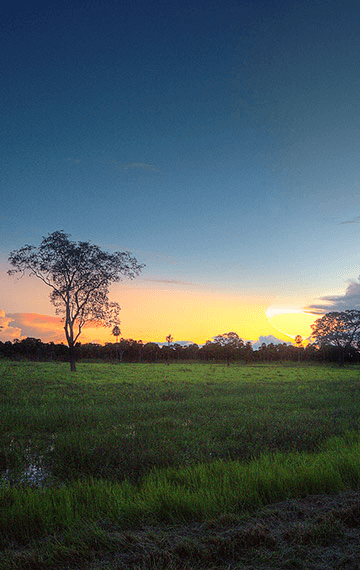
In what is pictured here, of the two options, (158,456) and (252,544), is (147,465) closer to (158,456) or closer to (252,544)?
(158,456)

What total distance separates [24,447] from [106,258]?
36.1 meters

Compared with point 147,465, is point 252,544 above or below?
above

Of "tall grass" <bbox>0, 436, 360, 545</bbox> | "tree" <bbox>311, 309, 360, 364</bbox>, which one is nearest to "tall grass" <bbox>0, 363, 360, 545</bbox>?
"tall grass" <bbox>0, 436, 360, 545</bbox>

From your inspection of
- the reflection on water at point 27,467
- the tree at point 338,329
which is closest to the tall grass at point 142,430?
the reflection on water at point 27,467

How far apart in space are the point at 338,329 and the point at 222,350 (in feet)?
129

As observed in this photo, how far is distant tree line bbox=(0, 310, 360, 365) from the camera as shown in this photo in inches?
3137

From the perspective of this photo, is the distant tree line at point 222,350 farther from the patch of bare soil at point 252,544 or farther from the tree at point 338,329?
the patch of bare soil at point 252,544

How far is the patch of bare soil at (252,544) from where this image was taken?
11.8 ft

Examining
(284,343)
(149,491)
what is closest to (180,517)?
(149,491)

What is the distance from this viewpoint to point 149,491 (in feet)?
20.3

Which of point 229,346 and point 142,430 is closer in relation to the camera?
point 142,430

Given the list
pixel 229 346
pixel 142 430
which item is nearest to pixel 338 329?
pixel 229 346

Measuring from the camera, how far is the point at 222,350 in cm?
10994

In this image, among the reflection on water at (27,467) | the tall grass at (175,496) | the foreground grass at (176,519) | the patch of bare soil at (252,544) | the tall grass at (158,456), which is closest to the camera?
the patch of bare soil at (252,544)
